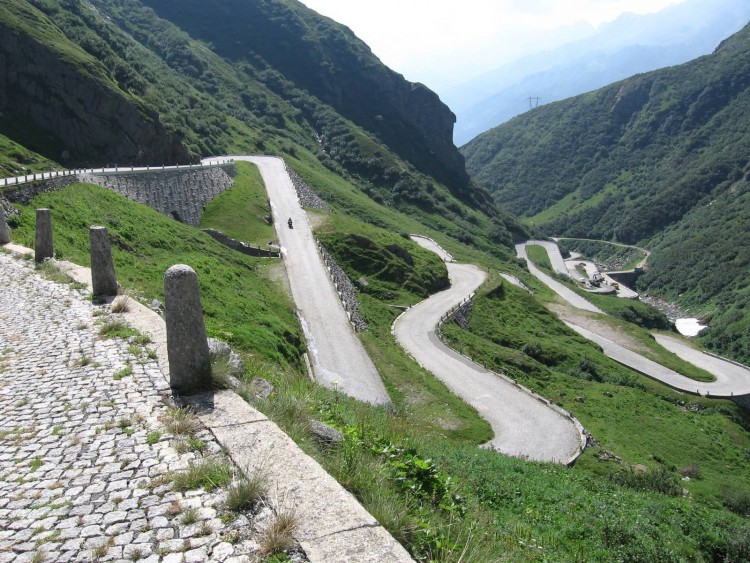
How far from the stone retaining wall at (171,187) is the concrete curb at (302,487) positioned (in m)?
41.5

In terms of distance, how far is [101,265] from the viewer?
17.1 m

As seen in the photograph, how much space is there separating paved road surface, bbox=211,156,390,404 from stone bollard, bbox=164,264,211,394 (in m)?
6.73

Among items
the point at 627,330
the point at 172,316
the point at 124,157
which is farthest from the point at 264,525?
the point at 627,330

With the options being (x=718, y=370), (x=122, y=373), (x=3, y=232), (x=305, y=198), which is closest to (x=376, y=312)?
(x=3, y=232)

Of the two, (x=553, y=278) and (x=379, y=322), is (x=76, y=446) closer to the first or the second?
(x=379, y=322)

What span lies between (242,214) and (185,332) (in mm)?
51517

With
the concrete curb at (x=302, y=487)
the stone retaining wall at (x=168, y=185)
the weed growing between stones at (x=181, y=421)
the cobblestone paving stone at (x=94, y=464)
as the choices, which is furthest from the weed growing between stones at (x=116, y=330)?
the stone retaining wall at (x=168, y=185)

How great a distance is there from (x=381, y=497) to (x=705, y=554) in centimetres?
1148

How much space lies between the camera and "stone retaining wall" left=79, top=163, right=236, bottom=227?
4909 centimetres

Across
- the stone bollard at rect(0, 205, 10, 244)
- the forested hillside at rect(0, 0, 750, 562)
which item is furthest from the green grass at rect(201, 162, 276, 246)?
the stone bollard at rect(0, 205, 10, 244)

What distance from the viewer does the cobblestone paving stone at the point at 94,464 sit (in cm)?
632

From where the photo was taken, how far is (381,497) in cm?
717

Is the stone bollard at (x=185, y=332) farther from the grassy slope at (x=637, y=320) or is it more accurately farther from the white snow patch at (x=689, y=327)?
the white snow patch at (x=689, y=327)

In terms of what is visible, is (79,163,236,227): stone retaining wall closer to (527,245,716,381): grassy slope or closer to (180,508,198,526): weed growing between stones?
(180,508,198,526): weed growing between stones
